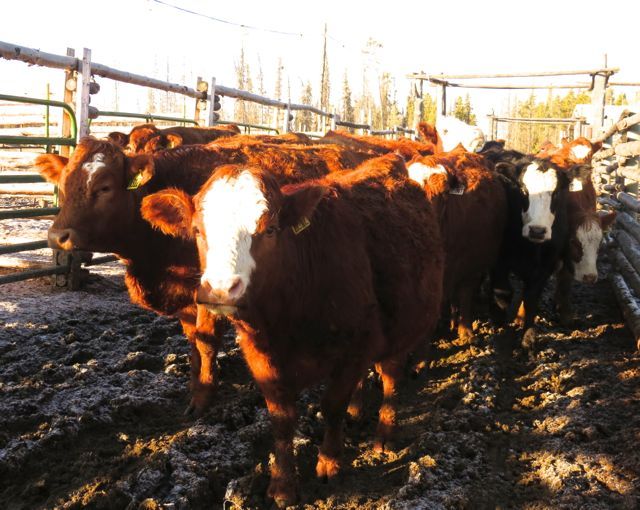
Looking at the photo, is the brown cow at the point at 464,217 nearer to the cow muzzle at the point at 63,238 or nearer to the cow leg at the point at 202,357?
the cow leg at the point at 202,357

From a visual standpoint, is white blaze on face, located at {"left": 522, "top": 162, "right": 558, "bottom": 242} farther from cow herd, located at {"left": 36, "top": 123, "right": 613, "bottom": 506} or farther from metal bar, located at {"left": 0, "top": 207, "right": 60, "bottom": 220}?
metal bar, located at {"left": 0, "top": 207, "right": 60, "bottom": 220}

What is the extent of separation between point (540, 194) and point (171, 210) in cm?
430

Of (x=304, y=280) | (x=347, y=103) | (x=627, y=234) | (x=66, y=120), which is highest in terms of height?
(x=347, y=103)

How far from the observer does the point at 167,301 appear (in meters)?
4.26

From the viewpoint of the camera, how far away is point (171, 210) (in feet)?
9.91

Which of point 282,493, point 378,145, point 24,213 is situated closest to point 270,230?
point 282,493

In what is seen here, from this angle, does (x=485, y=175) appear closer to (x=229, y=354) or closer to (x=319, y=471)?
(x=229, y=354)

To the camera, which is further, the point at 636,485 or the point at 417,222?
the point at 417,222

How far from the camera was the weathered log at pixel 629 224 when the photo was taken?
731 centimetres

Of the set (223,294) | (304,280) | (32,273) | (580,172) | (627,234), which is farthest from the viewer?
(627,234)

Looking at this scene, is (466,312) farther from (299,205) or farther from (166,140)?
(299,205)

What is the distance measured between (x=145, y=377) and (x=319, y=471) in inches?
67.5

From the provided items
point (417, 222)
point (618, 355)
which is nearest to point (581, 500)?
point (417, 222)

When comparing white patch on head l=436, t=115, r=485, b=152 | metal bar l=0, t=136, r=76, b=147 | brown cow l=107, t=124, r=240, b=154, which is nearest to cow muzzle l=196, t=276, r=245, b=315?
brown cow l=107, t=124, r=240, b=154
